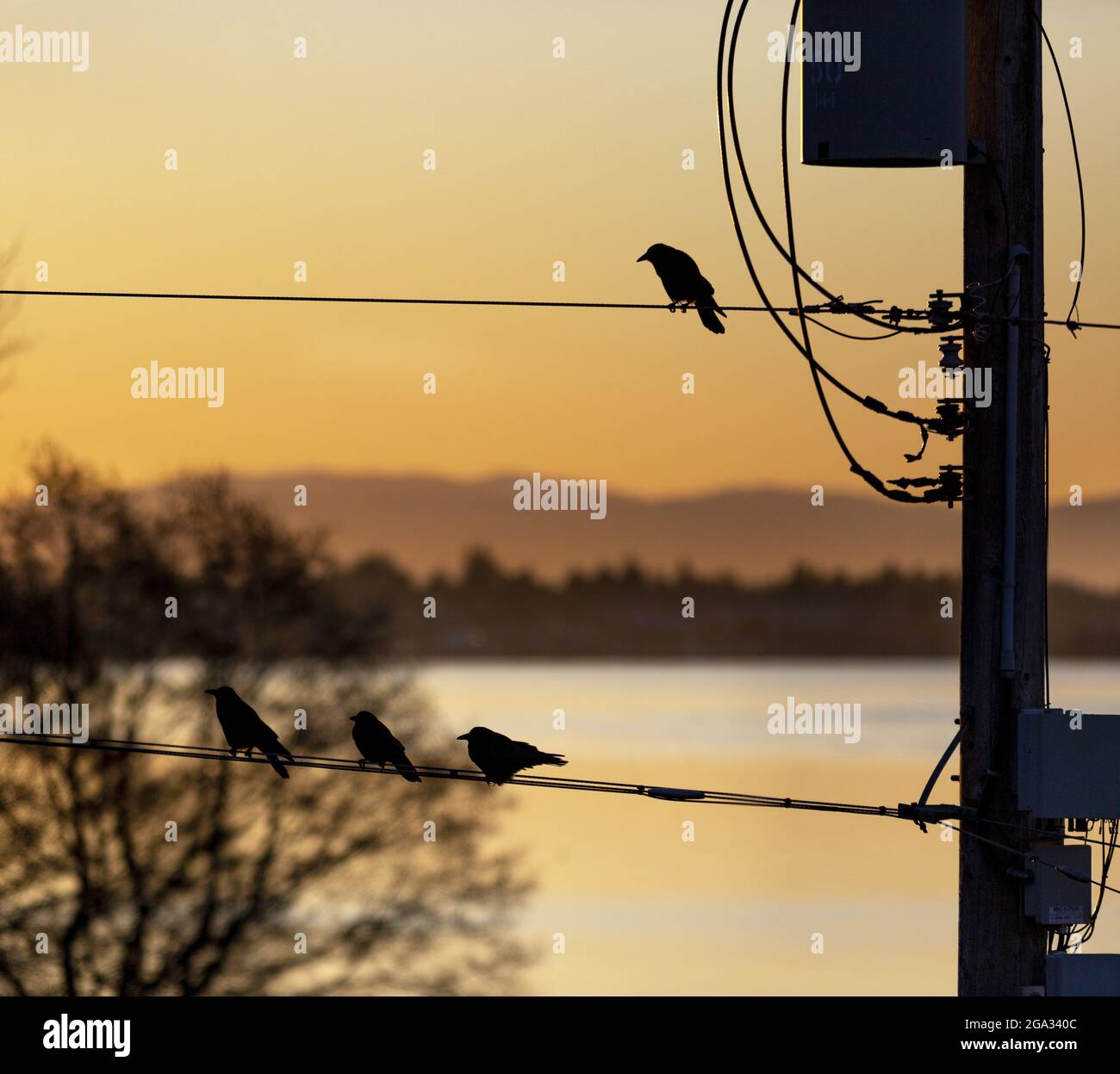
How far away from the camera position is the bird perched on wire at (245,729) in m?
10.4

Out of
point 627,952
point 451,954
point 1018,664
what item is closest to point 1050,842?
point 1018,664

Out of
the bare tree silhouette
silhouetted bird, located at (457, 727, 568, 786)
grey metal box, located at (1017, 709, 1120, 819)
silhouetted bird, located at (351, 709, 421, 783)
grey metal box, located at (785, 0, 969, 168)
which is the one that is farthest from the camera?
the bare tree silhouette

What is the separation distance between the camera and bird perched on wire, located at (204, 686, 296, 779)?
34.0ft

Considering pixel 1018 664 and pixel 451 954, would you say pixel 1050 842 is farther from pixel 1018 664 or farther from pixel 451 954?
pixel 451 954

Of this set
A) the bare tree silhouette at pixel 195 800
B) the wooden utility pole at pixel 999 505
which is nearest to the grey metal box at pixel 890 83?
the wooden utility pole at pixel 999 505

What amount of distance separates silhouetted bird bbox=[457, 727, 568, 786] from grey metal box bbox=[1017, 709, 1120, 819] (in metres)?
2.21

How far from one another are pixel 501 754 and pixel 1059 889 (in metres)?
2.67

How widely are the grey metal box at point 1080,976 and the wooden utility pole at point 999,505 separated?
0.16ft

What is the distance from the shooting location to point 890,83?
7.52 metres

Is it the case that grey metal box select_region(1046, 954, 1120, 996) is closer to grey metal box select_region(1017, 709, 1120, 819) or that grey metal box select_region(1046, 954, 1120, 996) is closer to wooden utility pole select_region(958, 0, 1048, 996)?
wooden utility pole select_region(958, 0, 1048, 996)

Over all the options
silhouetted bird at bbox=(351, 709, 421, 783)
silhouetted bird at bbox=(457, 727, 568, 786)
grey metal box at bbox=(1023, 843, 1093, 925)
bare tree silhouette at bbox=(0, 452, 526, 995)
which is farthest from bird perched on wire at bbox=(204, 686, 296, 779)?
bare tree silhouette at bbox=(0, 452, 526, 995)

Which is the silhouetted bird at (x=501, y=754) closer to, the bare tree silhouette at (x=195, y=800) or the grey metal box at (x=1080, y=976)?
the grey metal box at (x=1080, y=976)

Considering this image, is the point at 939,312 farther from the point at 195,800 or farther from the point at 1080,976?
the point at 195,800

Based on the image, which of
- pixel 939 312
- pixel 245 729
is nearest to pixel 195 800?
pixel 245 729
